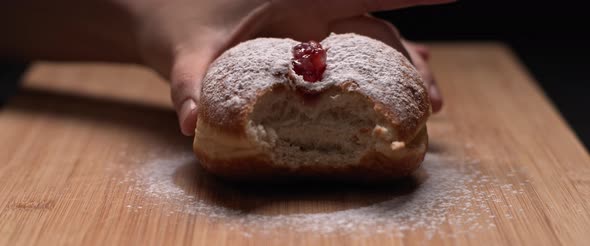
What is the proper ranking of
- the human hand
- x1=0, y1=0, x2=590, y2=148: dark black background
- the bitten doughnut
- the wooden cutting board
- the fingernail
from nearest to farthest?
the wooden cutting board → the bitten doughnut → the fingernail → the human hand → x1=0, y1=0, x2=590, y2=148: dark black background

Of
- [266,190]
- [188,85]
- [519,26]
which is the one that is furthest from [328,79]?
[519,26]

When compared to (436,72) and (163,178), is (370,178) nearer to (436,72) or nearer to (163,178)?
(163,178)

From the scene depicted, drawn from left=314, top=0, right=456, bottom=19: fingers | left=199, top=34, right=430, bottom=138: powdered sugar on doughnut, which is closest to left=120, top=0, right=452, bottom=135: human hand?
left=314, top=0, right=456, bottom=19: fingers

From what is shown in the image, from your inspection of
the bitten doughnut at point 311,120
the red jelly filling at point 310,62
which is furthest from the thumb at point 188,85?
the red jelly filling at point 310,62

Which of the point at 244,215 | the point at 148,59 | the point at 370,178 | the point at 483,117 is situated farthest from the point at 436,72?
the point at 244,215

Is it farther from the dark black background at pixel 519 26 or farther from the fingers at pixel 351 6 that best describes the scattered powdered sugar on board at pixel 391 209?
the dark black background at pixel 519 26

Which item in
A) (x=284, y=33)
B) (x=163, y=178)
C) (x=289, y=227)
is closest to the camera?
(x=289, y=227)

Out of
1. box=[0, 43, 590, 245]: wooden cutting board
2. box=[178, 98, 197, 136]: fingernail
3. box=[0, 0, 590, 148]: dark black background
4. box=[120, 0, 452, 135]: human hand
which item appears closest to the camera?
box=[0, 43, 590, 245]: wooden cutting board

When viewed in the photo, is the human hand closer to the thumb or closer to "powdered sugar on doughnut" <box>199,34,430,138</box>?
the thumb
